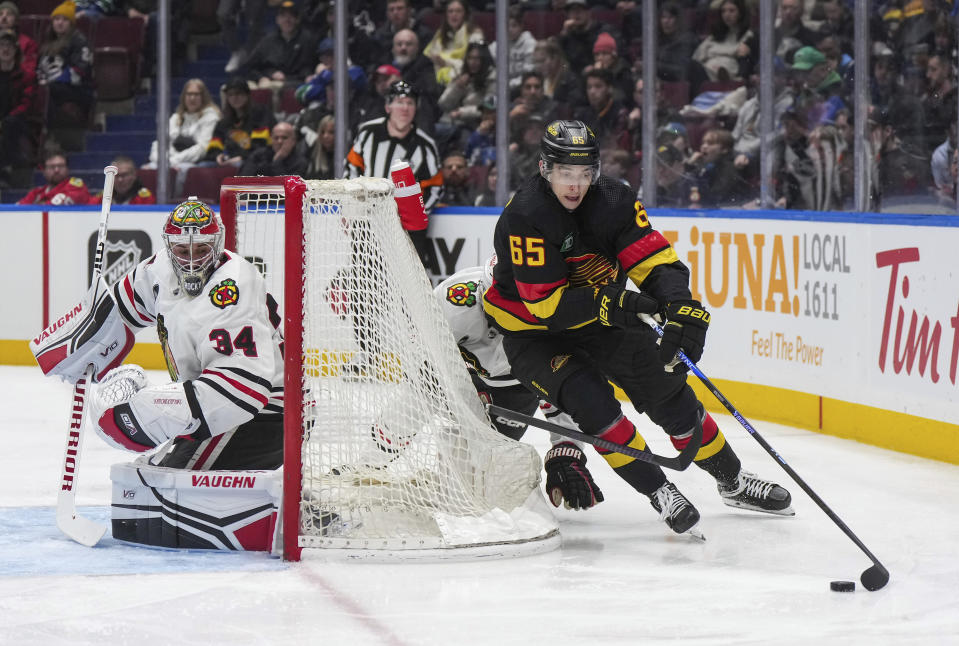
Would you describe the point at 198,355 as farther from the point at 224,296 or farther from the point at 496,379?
the point at 496,379

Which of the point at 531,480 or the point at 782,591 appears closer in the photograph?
the point at 782,591

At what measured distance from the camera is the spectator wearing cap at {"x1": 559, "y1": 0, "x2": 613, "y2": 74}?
6.95 m

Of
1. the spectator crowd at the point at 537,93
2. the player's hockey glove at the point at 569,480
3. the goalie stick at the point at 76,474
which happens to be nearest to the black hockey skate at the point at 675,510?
the player's hockey glove at the point at 569,480

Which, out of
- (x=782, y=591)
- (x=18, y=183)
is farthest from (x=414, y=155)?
(x=782, y=591)

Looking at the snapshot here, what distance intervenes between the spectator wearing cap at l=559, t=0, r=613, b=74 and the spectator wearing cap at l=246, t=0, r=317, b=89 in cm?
145

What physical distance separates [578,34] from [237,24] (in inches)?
80.2

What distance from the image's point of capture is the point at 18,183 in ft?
25.9

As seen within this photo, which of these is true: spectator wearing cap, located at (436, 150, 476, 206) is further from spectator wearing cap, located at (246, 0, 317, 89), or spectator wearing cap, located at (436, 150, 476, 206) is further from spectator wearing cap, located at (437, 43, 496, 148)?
spectator wearing cap, located at (246, 0, 317, 89)

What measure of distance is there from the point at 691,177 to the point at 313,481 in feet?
10.8

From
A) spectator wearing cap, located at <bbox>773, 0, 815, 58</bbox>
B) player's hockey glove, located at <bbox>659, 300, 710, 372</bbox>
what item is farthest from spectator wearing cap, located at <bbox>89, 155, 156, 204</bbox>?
player's hockey glove, located at <bbox>659, 300, 710, 372</bbox>

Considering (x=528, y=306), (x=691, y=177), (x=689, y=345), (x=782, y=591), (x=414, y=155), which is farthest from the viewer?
(x=414, y=155)

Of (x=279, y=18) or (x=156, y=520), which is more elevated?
(x=279, y=18)

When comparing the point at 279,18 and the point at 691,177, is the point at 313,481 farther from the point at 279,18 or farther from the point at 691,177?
the point at 279,18

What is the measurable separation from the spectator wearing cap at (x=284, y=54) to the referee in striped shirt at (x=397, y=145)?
0.77 meters
